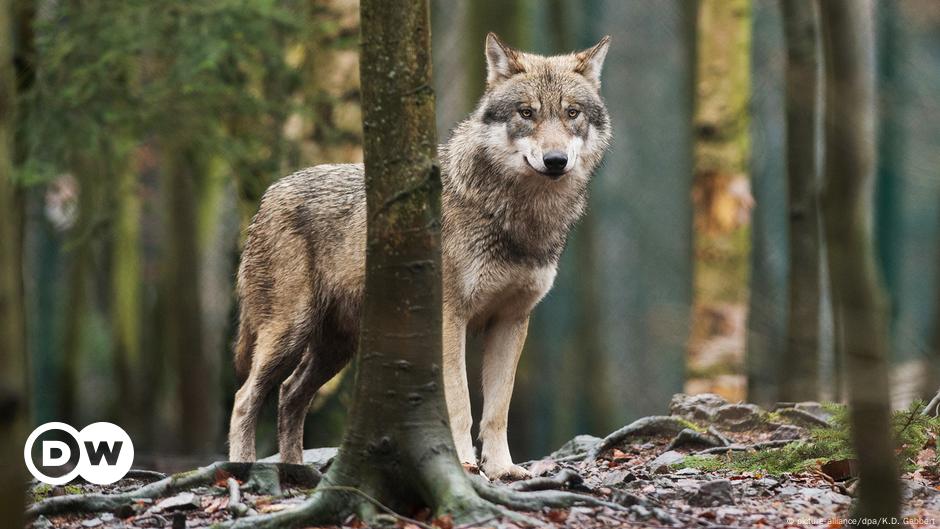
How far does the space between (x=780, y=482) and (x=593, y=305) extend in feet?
23.6

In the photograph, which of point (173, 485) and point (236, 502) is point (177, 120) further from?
point (236, 502)

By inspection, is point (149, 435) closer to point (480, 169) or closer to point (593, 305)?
point (593, 305)

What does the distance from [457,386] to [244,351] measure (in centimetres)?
182

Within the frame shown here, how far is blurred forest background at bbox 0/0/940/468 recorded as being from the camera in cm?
1101

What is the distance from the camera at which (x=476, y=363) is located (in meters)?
11.1

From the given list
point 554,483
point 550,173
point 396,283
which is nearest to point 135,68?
point 550,173

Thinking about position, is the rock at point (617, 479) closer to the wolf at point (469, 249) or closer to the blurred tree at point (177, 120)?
the wolf at point (469, 249)

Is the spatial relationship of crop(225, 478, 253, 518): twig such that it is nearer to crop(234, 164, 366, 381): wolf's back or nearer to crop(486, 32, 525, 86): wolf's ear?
crop(234, 164, 366, 381): wolf's back

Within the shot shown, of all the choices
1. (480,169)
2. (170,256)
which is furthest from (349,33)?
(480,169)

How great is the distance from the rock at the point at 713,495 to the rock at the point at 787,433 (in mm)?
2107

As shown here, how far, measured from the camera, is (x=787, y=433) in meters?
7.23

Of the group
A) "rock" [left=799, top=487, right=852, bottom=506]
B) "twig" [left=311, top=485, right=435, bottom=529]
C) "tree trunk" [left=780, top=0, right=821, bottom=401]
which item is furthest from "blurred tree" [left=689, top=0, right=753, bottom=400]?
"twig" [left=311, top=485, right=435, bottom=529]

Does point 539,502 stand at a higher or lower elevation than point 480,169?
lower

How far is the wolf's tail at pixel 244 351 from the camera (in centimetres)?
738
